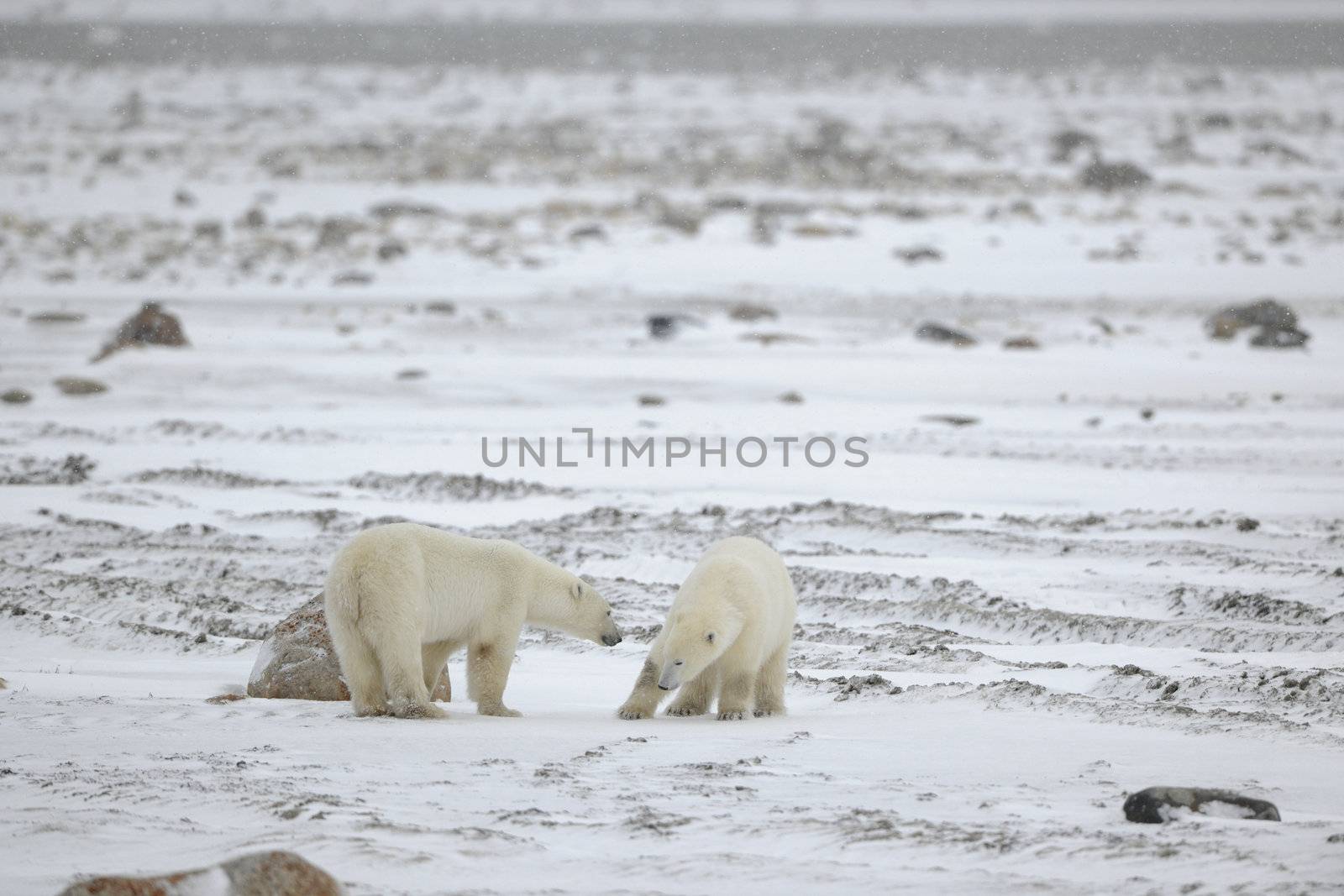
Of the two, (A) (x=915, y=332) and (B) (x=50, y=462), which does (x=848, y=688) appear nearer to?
(B) (x=50, y=462)

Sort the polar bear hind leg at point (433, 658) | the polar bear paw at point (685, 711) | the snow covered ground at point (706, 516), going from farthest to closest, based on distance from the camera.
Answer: the polar bear paw at point (685, 711) → the polar bear hind leg at point (433, 658) → the snow covered ground at point (706, 516)

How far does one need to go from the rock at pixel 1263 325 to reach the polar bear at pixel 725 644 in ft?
43.5

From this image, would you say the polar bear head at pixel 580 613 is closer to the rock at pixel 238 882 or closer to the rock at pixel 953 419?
the rock at pixel 238 882

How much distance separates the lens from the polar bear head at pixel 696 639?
658 centimetres

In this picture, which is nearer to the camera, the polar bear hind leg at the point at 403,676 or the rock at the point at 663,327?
the polar bear hind leg at the point at 403,676

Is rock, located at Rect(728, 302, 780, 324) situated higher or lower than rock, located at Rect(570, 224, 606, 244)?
lower

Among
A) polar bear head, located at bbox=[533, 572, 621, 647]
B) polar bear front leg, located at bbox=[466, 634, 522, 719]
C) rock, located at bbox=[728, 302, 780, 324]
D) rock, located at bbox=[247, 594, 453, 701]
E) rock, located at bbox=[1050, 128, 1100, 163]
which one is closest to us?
polar bear front leg, located at bbox=[466, 634, 522, 719]

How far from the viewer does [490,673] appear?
6816 millimetres

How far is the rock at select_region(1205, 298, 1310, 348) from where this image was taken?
18.6m

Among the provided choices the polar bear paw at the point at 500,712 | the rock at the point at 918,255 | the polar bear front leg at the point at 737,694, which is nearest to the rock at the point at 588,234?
the rock at the point at 918,255

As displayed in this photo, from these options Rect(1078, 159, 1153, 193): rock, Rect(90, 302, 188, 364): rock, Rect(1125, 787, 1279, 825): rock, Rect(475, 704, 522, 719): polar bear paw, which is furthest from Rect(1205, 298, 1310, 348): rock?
Rect(1078, 159, 1153, 193): rock

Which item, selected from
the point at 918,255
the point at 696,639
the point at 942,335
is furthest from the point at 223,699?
the point at 918,255

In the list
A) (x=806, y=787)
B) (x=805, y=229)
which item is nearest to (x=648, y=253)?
(x=805, y=229)

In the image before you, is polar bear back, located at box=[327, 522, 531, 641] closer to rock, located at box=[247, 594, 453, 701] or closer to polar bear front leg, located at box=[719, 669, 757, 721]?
rock, located at box=[247, 594, 453, 701]
